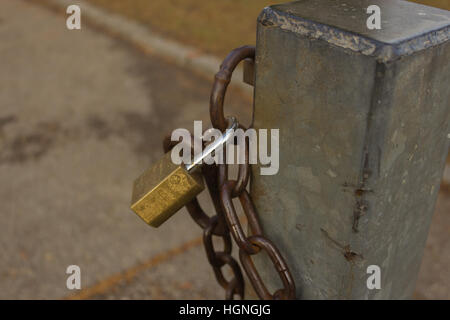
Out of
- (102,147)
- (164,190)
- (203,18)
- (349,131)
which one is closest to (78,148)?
(102,147)

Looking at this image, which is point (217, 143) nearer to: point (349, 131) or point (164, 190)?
point (164, 190)

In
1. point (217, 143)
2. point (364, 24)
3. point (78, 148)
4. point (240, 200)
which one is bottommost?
point (78, 148)

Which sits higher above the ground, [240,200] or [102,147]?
[240,200]

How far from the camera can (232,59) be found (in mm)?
899

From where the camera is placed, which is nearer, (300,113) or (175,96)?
(300,113)

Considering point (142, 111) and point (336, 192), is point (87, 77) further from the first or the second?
point (336, 192)

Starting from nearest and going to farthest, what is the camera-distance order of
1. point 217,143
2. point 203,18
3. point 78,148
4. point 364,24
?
1. point 364,24
2. point 217,143
3. point 78,148
4. point 203,18

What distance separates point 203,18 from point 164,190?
481cm

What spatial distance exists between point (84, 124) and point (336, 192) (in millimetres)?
2948

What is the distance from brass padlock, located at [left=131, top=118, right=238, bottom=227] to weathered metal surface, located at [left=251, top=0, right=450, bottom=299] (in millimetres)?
126

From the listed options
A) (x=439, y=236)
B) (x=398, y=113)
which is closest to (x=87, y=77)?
(x=439, y=236)

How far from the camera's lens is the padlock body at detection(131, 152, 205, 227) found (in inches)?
38.4

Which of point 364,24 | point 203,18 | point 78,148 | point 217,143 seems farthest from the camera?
point 203,18

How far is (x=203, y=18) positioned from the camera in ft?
17.9
